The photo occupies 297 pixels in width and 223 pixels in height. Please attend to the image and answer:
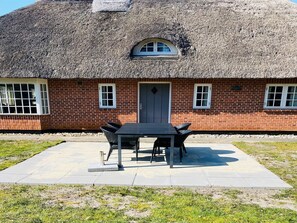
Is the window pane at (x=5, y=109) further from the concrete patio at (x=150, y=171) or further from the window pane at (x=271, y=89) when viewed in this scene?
the window pane at (x=271, y=89)

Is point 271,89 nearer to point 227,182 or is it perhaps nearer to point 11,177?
point 227,182

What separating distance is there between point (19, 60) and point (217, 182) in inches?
353

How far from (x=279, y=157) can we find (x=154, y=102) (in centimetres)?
525

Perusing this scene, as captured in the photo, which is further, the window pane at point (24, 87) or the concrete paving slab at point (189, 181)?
the window pane at point (24, 87)

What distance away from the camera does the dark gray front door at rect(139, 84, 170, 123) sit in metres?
9.18

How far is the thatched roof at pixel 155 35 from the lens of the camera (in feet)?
27.5

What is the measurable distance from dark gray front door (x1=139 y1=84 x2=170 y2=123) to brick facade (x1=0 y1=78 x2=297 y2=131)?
0.32 m

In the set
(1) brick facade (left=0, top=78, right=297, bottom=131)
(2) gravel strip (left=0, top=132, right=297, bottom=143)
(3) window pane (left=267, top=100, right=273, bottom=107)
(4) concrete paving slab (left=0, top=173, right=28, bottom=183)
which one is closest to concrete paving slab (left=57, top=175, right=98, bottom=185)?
(4) concrete paving slab (left=0, top=173, right=28, bottom=183)

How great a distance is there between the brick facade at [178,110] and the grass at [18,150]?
1.63 meters

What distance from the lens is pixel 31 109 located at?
902 cm

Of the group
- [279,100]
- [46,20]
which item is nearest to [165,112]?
[279,100]

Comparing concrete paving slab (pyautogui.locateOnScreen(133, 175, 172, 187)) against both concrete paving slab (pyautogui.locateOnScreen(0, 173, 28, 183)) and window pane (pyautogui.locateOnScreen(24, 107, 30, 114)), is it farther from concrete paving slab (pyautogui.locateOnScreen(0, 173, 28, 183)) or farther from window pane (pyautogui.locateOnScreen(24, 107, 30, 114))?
window pane (pyautogui.locateOnScreen(24, 107, 30, 114))

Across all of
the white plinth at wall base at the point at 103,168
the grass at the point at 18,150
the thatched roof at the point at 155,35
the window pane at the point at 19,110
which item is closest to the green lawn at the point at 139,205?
the white plinth at wall base at the point at 103,168

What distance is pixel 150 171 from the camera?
5.00 m
